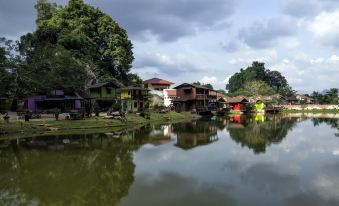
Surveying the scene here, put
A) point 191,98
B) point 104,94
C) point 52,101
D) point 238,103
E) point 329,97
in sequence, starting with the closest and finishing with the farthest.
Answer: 1. point 52,101
2. point 104,94
3. point 191,98
4. point 238,103
5. point 329,97

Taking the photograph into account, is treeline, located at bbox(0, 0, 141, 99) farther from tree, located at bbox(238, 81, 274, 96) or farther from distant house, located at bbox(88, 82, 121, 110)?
tree, located at bbox(238, 81, 274, 96)

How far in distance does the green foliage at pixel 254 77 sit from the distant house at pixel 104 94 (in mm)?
100425

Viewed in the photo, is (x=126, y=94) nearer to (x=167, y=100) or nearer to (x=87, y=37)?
(x=87, y=37)

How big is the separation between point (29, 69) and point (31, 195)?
28170 mm

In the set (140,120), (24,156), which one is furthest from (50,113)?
(24,156)

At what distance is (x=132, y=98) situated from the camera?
64.0 m

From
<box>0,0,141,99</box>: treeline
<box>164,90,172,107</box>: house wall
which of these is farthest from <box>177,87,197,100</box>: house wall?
<box>0,0,141,99</box>: treeline

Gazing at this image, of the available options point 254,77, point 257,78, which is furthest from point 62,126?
point 257,78

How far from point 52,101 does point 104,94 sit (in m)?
9.80

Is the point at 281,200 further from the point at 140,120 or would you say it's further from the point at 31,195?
the point at 140,120

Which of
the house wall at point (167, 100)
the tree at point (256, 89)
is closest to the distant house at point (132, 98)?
the house wall at point (167, 100)

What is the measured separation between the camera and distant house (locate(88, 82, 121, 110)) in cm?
5887

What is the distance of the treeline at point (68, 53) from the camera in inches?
1475

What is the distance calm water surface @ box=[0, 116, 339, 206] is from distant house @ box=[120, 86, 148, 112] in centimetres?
3375
